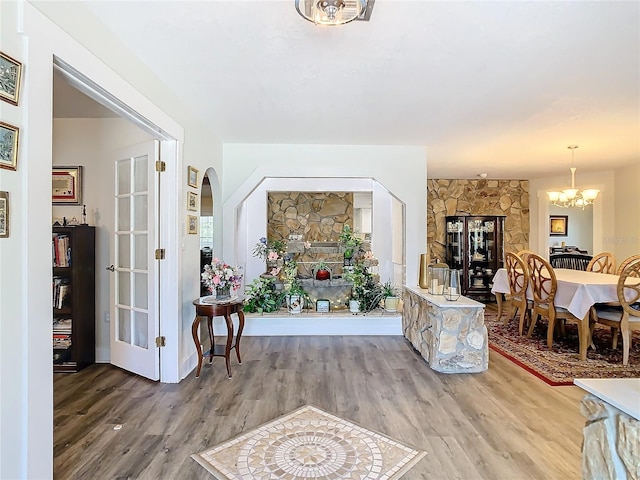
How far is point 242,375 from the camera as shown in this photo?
3.14 metres

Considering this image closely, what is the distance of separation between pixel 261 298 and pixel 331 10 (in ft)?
11.9

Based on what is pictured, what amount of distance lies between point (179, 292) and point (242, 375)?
0.94 meters

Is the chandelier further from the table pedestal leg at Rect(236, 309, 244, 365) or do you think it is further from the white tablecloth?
the table pedestal leg at Rect(236, 309, 244, 365)

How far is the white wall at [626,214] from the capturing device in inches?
219

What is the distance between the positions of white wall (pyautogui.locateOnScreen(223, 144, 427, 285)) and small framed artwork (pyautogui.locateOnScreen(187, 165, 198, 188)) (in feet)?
3.26

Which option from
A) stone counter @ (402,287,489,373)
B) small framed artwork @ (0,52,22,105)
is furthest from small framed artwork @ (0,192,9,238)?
stone counter @ (402,287,489,373)

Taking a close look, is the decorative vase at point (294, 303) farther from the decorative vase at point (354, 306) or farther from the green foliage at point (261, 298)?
the decorative vase at point (354, 306)

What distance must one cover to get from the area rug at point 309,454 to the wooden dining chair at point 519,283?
3025mm

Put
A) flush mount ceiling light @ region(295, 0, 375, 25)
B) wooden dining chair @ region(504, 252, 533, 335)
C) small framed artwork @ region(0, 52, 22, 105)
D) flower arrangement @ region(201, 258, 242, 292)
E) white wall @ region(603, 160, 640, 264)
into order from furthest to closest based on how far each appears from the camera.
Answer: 1. white wall @ region(603, 160, 640, 264)
2. wooden dining chair @ region(504, 252, 533, 335)
3. flower arrangement @ region(201, 258, 242, 292)
4. flush mount ceiling light @ region(295, 0, 375, 25)
5. small framed artwork @ region(0, 52, 22, 105)

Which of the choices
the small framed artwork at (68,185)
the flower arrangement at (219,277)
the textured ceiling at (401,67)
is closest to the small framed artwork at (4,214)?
the textured ceiling at (401,67)

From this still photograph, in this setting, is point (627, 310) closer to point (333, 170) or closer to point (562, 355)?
point (562, 355)

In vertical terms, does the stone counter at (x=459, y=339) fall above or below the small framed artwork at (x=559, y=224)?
below

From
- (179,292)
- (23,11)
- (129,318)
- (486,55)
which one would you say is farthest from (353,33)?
(129,318)

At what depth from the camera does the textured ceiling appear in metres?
1.79
